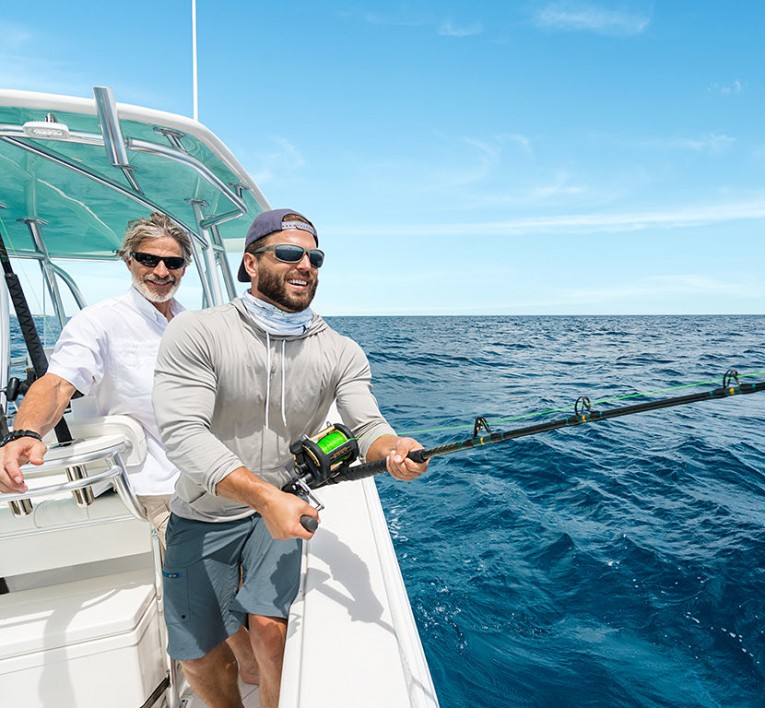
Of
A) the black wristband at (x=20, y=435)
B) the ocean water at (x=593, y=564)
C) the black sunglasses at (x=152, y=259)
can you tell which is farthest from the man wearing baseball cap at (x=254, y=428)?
the ocean water at (x=593, y=564)

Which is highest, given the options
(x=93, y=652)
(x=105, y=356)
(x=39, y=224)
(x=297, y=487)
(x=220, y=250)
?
(x=39, y=224)

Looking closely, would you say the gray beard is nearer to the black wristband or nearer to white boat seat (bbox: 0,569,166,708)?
the black wristband

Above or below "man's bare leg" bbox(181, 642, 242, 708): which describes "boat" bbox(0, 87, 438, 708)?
above

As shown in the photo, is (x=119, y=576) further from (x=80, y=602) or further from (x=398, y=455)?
(x=398, y=455)

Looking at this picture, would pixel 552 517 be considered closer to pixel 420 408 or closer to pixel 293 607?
pixel 293 607

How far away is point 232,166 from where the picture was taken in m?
3.02

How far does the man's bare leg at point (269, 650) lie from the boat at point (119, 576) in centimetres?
6

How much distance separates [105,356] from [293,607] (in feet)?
4.66

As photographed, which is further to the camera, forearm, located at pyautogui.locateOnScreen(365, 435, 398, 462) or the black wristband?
forearm, located at pyautogui.locateOnScreen(365, 435, 398, 462)

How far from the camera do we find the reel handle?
133cm

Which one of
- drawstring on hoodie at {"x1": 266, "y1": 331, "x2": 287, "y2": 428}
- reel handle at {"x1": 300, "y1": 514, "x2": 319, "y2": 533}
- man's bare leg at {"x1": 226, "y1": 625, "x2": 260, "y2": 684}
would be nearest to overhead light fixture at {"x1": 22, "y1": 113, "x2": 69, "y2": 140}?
drawstring on hoodie at {"x1": 266, "y1": 331, "x2": 287, "y2": 428}

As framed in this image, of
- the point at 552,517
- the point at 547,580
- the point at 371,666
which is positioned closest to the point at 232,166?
the point at 371,666

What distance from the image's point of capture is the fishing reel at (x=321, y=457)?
1.69 m

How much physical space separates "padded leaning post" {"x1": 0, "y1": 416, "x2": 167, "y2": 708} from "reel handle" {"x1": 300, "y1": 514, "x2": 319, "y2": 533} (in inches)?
32.7
